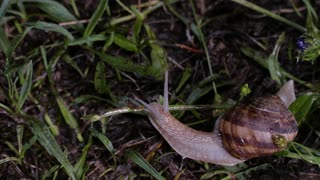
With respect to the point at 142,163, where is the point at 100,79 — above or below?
above

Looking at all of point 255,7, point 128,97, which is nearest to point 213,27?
point 255,7

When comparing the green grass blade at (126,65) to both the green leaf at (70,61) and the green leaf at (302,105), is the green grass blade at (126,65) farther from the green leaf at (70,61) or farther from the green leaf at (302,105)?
the green leaf at (302,105)

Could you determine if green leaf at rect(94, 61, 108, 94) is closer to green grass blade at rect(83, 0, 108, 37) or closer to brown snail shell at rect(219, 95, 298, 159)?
green grass blade at rect(83, 0, 108, 37)

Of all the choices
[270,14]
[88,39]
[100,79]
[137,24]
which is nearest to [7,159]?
[100,79]

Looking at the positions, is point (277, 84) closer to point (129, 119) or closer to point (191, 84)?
point (191, 84)

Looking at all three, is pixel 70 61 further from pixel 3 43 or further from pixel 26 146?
pixel 26 146

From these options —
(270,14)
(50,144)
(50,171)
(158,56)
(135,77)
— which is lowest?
(50,171)

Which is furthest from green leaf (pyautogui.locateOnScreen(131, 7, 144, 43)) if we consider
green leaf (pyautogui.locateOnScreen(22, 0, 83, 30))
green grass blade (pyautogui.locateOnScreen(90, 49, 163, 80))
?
green leaf (pyautogui.locateOnScreen(22, 0, 83, 30))
